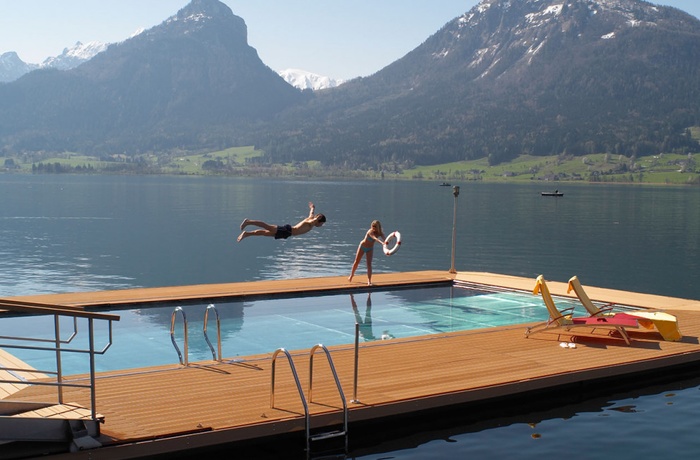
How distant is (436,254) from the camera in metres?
51.7

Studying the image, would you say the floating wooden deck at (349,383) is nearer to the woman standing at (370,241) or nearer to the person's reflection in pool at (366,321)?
the person's reflection in pool at (366,321)

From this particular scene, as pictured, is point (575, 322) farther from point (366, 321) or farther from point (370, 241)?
point (370, 241)

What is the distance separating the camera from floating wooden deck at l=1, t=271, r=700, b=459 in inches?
339

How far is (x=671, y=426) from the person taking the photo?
11.2m

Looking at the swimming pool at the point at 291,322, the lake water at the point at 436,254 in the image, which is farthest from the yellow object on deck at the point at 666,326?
the swimming pool at the point at 291,322

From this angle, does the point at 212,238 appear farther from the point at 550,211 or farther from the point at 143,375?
the point at 143,375

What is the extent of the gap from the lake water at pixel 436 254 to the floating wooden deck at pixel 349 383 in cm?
54

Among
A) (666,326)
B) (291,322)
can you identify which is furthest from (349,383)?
(666,326)

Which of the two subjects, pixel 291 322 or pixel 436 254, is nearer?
pixel 291 322

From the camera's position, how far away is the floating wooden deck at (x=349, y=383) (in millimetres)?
8609

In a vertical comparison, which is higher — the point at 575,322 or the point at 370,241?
the point at 370,241

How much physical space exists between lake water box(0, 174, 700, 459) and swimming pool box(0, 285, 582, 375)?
3167 mm

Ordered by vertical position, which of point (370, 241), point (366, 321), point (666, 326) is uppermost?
point (370, 241)

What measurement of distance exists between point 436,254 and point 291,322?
3804 centimetres
